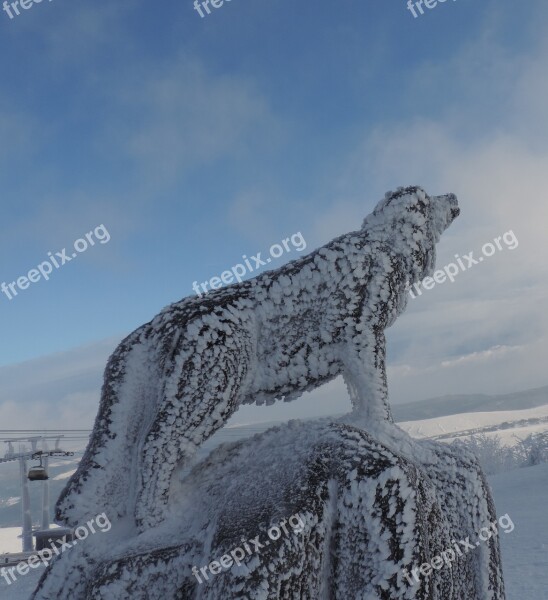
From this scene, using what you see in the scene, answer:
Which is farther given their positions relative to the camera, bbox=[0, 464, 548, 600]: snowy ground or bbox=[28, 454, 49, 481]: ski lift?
bbox=[28, 454, 49, 481]: ski lift

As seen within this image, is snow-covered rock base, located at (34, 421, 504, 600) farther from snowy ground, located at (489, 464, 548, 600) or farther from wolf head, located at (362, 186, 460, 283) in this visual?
snowy ground, located at (489, 464, 548, 600)

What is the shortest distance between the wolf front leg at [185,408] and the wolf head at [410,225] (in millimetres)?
869

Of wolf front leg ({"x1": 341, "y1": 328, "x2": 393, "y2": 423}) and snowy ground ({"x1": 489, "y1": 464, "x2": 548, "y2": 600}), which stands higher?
wolf front leg ({"x1": 341, "y1": 328, "x2": 393, "y2": 423})

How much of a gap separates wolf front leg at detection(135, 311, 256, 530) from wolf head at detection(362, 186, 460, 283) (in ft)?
2.85

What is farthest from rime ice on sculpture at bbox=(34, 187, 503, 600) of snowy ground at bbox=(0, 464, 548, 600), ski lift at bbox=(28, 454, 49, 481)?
ski lift at bbox=(28, 454, 49, 481)

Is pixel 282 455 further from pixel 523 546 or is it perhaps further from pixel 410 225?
pixel 523 546

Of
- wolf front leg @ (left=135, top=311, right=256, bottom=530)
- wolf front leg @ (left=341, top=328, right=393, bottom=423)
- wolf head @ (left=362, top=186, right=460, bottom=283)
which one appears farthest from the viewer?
wolf head @ (left=362, top=186, right=460, bottom=283)

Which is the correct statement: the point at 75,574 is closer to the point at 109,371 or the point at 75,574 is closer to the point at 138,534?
the point at 138,534
